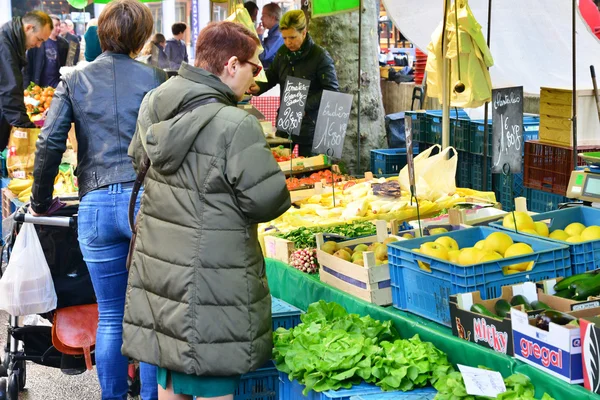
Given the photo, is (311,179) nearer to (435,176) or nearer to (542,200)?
(435,176)

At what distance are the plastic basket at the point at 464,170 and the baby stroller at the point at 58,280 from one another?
3828 millimetres

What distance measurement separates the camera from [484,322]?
3068mm

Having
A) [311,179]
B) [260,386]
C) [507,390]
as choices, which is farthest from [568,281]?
[311,179]

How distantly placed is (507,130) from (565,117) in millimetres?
2358

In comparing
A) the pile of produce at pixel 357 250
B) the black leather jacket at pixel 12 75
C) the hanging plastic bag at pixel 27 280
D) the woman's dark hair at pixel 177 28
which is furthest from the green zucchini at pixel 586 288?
the woman's dark hair at pixel 177 28

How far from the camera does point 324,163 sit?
24.4ft

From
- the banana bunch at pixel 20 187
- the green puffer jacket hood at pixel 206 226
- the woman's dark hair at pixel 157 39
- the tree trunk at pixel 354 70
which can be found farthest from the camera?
the woman's dark hair at pixel 157 39

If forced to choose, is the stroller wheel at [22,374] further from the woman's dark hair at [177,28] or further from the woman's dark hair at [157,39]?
the woman's dark hair at [177,28]

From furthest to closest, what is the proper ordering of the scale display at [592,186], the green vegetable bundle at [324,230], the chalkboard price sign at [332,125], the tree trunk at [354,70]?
the tree trunk at [354,70] → the chalkboard price sign at [332,125] → the green vegetable bundle at [324,230] → the scale display at [592,186]

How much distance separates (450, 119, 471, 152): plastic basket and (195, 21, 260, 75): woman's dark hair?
4.42 m

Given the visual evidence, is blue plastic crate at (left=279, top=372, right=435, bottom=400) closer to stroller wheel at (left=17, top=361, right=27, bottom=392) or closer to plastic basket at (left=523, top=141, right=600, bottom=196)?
stroller wheel at (left=17, top=361, right=27, bottom=392)

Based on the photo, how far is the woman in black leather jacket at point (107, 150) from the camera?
400cm

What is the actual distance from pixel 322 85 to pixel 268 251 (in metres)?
3.03

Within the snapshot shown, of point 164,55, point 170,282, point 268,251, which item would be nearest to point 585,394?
point 170,282
